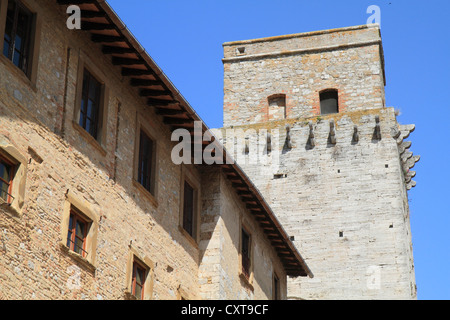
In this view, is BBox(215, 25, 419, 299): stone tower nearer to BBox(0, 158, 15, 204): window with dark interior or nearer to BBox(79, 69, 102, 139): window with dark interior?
BBox(79, 69, 102, 139): window with dark interior

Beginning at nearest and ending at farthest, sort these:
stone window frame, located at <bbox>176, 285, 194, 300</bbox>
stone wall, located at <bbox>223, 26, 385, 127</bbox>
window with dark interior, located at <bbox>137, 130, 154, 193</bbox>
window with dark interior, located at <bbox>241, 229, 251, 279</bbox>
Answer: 1. window with dark interior, located at <bbox>137, 130, 154, 193</bbox>
2. stone window frame, located at <bbox>176, 285, 194, 300</bbox>
3. window with dark interior, located at <bbox>241, 229, 251, 279</bbox>
4. stone wall, located at <bbox>223, 26, 385, 127</bbox>

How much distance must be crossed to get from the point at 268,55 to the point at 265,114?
260 cm

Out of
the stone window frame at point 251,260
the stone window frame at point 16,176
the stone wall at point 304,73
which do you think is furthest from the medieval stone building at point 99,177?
the stone wall at point 304,73

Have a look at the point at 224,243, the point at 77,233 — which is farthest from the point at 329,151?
the point at 77,233

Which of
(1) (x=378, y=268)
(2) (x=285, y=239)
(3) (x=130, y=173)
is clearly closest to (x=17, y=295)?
(3) (x=130, y=173)

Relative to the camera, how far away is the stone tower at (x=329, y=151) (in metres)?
30.8

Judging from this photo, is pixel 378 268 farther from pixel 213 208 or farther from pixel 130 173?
pixel 130 173

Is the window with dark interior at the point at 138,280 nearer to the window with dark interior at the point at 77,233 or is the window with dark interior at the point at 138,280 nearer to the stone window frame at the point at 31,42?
the window with dark interior at the point at 77,233

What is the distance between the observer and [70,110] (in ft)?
47.6

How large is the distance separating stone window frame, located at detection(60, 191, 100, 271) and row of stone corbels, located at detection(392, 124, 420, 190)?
1951 cm

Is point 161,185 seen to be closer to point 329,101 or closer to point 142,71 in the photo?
point 142,71

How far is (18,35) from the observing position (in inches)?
532

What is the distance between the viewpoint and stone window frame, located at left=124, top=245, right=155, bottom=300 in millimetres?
15617

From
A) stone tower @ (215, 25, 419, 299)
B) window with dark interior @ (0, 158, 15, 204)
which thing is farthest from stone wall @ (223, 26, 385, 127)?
window with dark interior @ (0, 158, 15, 204)
